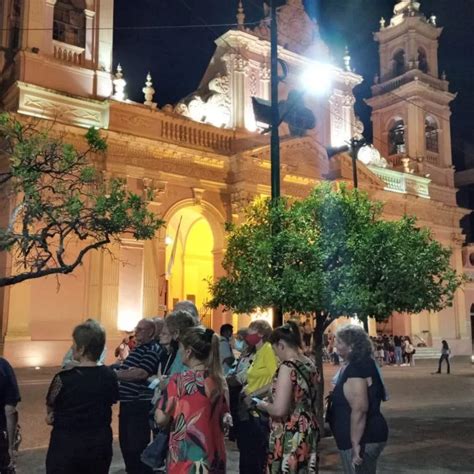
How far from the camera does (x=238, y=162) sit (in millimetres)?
25719

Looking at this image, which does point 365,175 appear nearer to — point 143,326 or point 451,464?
point 451,464

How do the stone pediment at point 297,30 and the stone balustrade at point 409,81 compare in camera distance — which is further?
the stone balustrade at point 409,81

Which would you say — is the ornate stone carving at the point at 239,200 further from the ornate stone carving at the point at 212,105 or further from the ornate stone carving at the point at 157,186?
the ornate stone carving at the point at 212,105

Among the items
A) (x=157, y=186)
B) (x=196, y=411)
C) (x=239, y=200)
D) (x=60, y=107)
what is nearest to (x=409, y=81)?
(x=239, y=200)

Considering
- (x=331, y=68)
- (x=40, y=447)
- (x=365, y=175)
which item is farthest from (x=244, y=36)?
(x=40, y=447)

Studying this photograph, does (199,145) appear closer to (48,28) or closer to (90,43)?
(90,43)

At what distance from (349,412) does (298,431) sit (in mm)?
531

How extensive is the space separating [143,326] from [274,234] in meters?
4.76

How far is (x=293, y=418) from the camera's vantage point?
13.8ft

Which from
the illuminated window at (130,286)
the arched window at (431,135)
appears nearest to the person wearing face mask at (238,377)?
the illuminated window at (130,286)

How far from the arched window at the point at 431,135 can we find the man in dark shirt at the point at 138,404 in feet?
110

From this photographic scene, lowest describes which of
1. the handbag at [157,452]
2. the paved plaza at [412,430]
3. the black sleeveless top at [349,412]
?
the paved plaza at [412,430]

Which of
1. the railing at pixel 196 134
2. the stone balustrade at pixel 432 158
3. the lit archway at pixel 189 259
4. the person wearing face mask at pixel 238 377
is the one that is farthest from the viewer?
the stone balustrade at pixel 432 158

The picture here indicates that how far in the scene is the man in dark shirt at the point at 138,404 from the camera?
543cm
